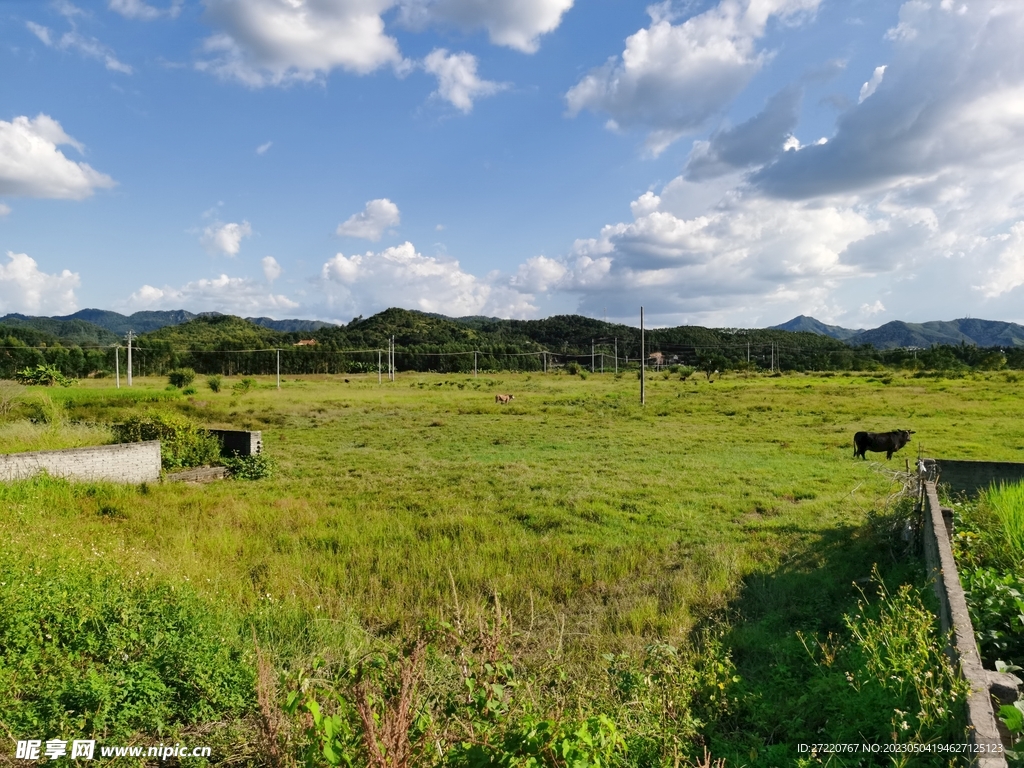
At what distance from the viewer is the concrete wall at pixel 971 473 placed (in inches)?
331

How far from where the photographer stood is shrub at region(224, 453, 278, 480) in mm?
14414

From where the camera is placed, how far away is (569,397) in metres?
38.8

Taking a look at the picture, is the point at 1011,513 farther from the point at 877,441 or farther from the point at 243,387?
the point at 243,387

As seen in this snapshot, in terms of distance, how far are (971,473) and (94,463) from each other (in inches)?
661

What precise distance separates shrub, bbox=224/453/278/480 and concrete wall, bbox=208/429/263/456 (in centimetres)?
31

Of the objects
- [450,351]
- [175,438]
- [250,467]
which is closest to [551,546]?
[250,467]

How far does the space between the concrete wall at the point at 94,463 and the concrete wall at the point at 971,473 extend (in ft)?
51.8

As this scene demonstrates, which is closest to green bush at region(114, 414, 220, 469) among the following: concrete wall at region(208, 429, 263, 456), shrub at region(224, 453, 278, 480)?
concrete wall at region(208, 429, 263, 456)

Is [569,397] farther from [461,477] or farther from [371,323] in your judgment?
[371,323]

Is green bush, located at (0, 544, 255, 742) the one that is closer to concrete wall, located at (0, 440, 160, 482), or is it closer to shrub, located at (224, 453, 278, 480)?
concrete wall, located at (0, 440, 160, 482)

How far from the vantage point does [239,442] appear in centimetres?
1587

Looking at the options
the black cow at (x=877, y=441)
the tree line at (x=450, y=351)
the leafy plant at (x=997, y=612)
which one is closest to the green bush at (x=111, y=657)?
the leafy plant at (x=997, y=612)

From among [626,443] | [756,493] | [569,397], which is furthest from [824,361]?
[756,493]

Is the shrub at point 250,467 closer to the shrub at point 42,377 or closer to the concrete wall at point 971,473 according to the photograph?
the concrete wall at point 971,473
